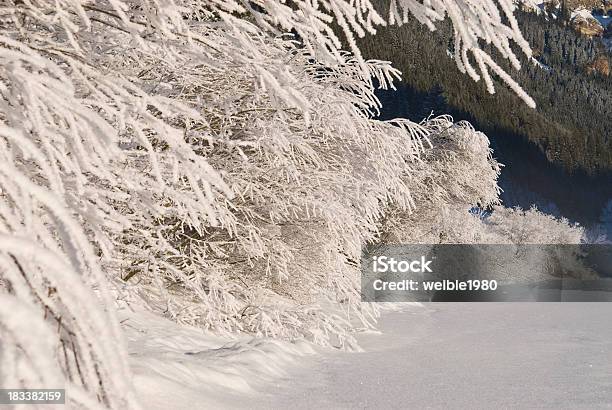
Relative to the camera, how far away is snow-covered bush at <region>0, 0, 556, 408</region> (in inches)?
57.9

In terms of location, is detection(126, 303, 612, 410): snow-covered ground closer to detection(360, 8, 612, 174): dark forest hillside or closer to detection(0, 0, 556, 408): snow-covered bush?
detection(0, 0, 556, 408): snow-covered bush

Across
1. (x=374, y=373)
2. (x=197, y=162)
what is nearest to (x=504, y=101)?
(x=374, y=373)

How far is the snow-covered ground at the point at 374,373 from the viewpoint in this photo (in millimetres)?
4328

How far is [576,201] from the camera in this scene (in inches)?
4055

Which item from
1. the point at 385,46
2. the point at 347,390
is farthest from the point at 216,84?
the point at 385,46

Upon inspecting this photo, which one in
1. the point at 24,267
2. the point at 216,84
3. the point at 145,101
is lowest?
the point at 24,267

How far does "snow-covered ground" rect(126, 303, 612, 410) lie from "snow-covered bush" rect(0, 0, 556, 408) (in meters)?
0.65

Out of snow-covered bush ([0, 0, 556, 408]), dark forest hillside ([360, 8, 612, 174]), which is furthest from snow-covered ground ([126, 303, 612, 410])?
dark forest hillside ([360, 8, 612, 174])

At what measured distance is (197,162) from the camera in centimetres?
229

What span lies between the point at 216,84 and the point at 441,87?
298 ft

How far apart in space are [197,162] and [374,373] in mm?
4100

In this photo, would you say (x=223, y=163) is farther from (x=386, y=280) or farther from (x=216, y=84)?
(x=386, y=280)

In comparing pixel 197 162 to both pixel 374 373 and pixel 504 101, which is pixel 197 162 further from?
pixel 504 101

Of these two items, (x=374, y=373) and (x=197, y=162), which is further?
(x=374, y=373)
